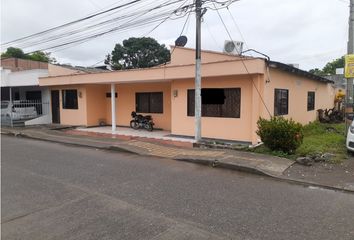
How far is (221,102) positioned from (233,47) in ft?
6.99

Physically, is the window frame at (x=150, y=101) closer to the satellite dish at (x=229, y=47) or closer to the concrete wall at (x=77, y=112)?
the concrete wall at (x=77, y=112)

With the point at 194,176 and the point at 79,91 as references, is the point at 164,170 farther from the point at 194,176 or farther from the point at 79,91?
the point at 79,91

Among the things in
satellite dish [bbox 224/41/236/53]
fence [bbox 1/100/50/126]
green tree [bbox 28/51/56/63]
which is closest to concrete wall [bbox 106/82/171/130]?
satellite dish [bbox 224/41/236/53]

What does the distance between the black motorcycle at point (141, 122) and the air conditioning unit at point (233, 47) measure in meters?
5.94

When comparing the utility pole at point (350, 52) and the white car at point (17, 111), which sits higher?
the utility pole at point (350, 52)

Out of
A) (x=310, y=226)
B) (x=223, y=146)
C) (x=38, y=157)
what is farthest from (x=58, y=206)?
(x=223, y=146)

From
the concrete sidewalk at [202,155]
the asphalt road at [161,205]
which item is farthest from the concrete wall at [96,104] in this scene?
the asphalt road at [161,205]

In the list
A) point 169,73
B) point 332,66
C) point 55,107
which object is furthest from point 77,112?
point 332,66

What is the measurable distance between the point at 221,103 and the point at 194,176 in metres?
5.15

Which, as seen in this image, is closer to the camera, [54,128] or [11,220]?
[11,220]

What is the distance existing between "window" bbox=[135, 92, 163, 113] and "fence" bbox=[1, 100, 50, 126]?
7396 millimetres

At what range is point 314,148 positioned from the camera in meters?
9.81

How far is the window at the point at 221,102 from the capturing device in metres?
11.4

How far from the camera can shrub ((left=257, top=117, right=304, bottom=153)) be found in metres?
8.83
